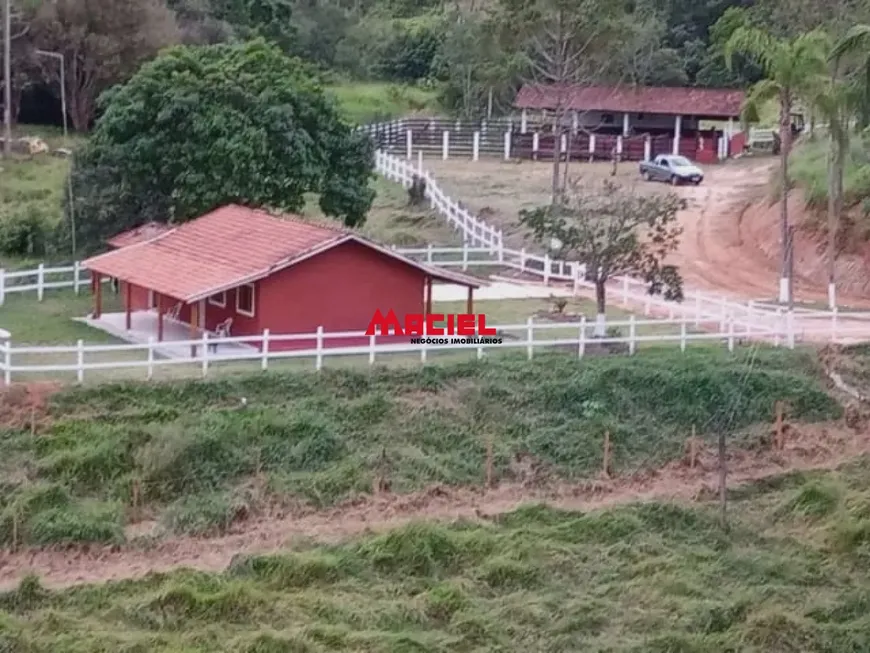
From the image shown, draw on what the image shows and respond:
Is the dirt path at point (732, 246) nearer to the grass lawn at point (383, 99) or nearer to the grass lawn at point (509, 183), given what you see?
the grass lawn at point (509, 183)

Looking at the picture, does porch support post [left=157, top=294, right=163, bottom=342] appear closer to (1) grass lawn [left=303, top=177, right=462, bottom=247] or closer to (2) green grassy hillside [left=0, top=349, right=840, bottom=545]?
(2) green grassy hillside [left=0, top=349, right=840, bottom=545]

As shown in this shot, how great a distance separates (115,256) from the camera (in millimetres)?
30172

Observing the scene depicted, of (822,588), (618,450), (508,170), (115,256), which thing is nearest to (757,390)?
(618,450)

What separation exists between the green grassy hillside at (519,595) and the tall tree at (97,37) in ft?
109

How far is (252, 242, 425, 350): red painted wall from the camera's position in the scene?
91.5ft

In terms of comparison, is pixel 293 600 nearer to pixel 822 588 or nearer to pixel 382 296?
pixel 822 588

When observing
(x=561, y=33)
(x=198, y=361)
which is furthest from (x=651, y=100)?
(x=198, y=361)

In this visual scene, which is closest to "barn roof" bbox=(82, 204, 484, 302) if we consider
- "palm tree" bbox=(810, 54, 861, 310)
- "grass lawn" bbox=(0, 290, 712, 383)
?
"grass lawn" bbox=(0, 290, 712, 383)

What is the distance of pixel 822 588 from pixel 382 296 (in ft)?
33.3

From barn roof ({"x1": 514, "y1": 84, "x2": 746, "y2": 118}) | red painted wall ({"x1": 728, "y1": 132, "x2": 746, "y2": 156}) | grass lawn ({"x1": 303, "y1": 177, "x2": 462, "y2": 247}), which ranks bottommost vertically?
grass lawn ({"x1": 303, "y1": 177, "x2": 462, "y2": 247})

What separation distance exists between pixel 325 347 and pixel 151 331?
12.0 ft

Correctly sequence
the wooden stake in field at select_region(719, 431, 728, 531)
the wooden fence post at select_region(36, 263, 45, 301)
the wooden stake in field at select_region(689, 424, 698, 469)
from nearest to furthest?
the wooden stake in field at select_region(719, 431, 728, 531) → the wooden stake in field at select_region(689, 424, 698, 469) → the wooden fence post at select_region(36, 263, 45, 301)

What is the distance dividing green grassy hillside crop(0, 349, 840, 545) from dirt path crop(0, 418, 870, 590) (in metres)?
0.32

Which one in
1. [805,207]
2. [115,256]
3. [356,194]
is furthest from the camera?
[805,207]
